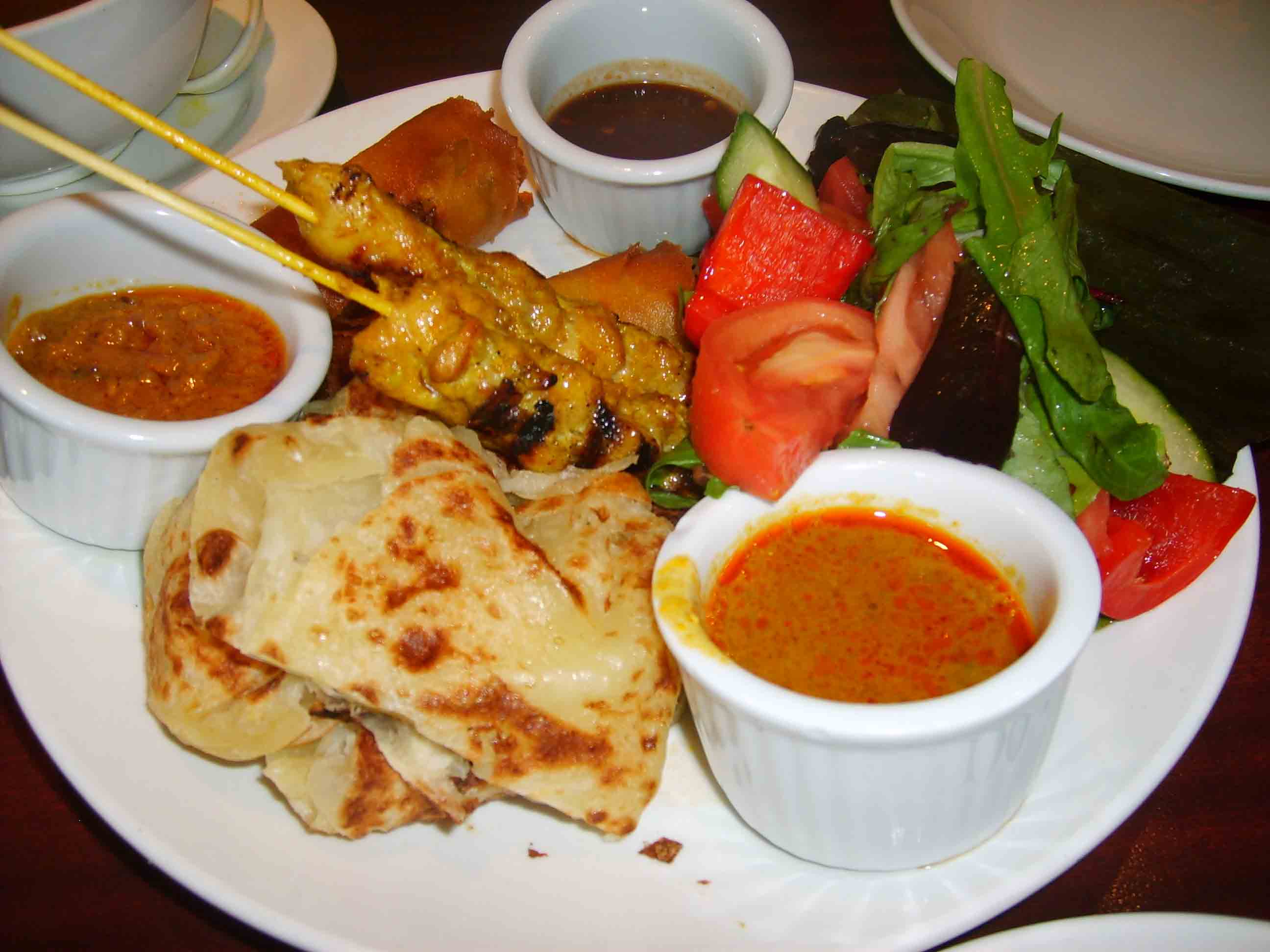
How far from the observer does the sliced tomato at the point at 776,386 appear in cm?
272

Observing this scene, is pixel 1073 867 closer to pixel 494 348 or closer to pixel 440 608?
pixel 440 608

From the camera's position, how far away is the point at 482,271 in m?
3.09

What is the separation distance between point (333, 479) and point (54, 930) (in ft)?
4.44

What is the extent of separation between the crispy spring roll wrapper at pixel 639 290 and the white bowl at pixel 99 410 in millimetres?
879

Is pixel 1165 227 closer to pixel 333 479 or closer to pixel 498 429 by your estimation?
pixel 498 429

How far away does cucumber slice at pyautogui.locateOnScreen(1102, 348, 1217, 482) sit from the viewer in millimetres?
3174

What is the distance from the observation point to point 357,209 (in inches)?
111

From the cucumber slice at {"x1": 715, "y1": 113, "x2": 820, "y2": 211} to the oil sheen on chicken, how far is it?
1.98 ft

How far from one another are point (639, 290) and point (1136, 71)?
2.88m

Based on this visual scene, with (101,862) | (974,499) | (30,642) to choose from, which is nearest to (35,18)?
(30,642)

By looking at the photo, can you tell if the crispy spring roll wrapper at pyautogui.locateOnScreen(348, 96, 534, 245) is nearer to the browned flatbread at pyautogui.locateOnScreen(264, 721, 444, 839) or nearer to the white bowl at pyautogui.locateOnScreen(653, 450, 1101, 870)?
the white bowl at pyautogui.locateOnScreen(653, 450, 1101, 870)

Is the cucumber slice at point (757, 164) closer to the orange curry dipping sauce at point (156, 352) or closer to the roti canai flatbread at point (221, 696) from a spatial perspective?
the orange curry dipping sauce at point (156, 352)

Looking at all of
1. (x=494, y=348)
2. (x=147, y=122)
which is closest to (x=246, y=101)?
(x=147, y=122)

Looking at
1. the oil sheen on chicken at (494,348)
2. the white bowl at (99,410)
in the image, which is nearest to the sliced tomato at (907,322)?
the oil sheen on chicken at (494,348)
